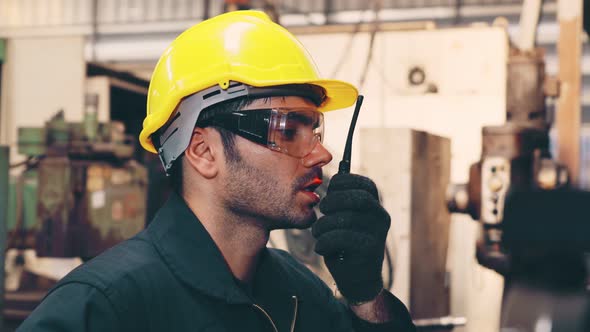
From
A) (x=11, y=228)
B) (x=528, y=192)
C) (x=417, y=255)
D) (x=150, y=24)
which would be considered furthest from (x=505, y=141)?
(x=150, y=24)

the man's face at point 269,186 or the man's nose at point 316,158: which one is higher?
the man's nose at point 316,158

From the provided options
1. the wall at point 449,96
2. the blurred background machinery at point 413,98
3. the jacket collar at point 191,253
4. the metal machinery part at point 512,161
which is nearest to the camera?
the jacket collar at point 191,253

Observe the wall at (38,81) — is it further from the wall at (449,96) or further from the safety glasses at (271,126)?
the safety glasses at (271,126)

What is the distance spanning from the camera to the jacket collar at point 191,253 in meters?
1.80

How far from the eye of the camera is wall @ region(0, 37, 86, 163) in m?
9.55

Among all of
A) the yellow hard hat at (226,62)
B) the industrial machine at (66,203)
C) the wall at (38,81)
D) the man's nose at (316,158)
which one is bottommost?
the industrial machine at (66,203)

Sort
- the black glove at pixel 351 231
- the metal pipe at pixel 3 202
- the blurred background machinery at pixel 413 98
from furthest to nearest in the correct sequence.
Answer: the blurred background machinery at pixel 413 98
the metal pipe at pixel 3 202
the black glove at pixel 351 231

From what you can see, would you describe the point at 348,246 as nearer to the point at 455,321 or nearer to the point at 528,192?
the point at 528,192

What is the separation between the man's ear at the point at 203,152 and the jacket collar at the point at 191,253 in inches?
3.7

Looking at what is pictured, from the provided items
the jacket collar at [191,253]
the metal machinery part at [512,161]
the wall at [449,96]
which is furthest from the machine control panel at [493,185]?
the jacket collar at [191,253]

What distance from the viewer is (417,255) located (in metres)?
4.52

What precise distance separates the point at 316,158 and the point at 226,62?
0.34 metres

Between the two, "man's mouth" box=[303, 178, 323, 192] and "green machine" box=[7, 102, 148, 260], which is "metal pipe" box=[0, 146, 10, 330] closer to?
"man's mouth" box=[303, 178, 323, 192]

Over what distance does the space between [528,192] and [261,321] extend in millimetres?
1197
